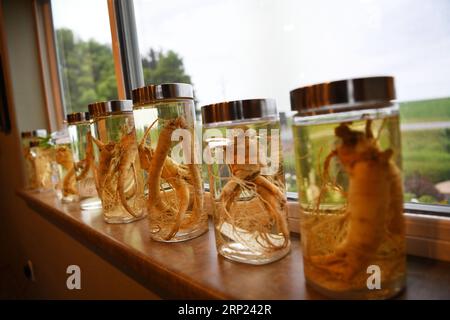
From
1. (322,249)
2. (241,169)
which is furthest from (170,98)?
(322,249)

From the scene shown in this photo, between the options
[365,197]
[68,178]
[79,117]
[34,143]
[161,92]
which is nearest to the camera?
[365,197]

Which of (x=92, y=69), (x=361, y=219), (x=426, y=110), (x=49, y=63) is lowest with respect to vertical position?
(x=361, y=219)

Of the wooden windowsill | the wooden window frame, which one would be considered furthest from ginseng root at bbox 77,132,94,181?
the wooden window frame

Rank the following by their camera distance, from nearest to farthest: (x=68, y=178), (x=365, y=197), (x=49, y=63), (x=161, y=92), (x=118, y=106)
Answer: (x=365, y=197), (x=161, y=92), (x=118, y=106), (x=68, y=178), (x=49, y=63)

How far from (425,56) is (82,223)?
821 millimetres

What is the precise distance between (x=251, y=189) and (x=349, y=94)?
20 centimetres

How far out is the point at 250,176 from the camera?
0.48 m

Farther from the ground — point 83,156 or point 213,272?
point 83,156

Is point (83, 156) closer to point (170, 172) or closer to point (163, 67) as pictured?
point (163, 67)

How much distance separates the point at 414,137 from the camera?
498mm

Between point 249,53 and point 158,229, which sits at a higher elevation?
point 249,53

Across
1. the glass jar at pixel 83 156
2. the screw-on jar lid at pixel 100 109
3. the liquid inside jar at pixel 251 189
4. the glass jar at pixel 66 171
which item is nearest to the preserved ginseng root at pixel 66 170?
the glass jar at pixel 66 171

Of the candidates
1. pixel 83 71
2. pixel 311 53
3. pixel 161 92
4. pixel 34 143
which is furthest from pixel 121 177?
pixel 83 71
